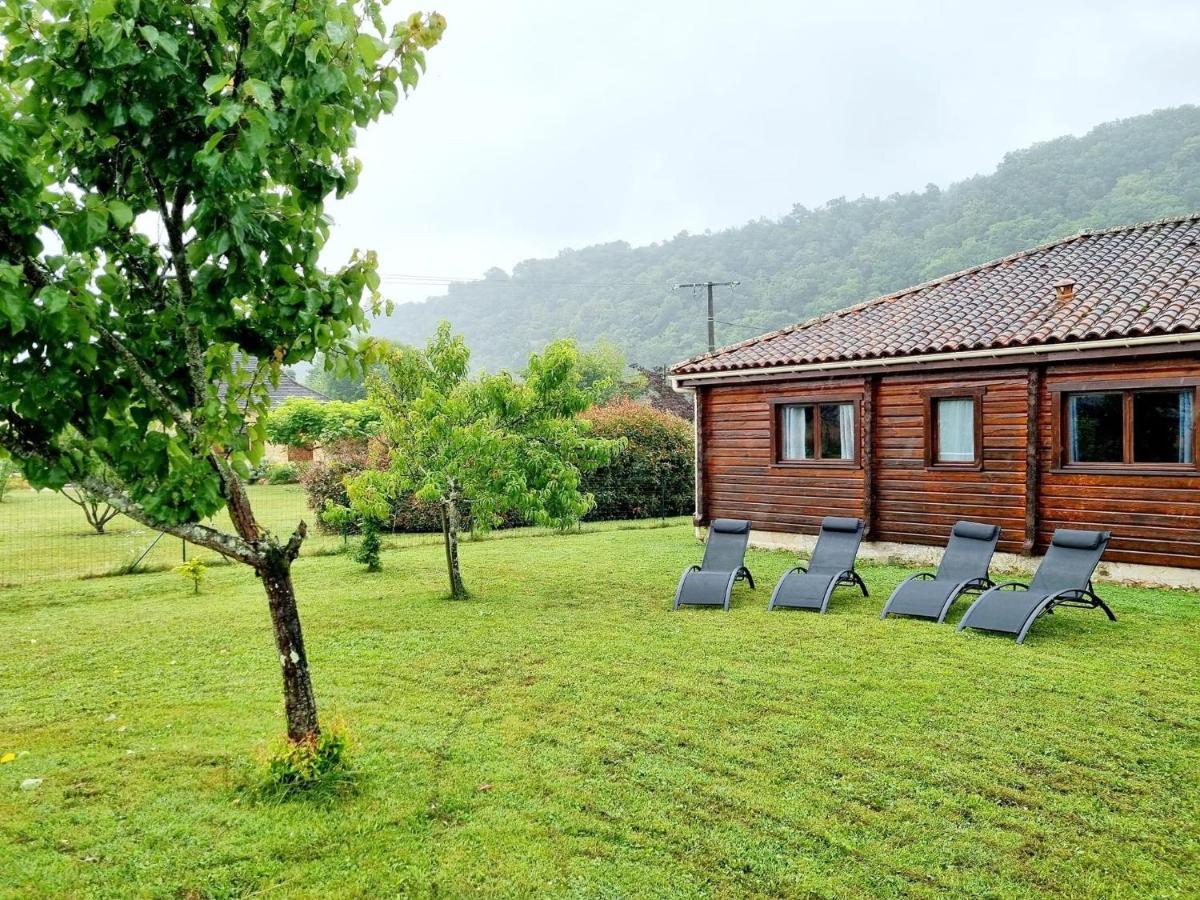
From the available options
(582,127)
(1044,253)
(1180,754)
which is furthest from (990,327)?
(582,127)

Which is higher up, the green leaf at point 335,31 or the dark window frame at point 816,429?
the green leaf at point 335,31

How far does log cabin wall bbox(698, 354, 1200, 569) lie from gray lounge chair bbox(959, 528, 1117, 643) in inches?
87.0

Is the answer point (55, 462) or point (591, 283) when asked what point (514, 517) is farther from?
point (591, 283)

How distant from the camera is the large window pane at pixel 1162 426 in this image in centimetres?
1028

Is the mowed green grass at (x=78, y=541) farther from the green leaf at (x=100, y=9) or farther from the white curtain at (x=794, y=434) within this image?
the green leaf at (x=100, y=9)

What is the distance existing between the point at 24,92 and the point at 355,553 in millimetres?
10429

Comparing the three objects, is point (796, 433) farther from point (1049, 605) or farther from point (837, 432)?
point (1049, 605)

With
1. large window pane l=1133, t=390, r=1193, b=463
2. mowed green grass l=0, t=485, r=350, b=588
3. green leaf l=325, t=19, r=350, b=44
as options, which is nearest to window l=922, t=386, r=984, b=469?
large window pane l=1133, t=390, r=1193, b=463

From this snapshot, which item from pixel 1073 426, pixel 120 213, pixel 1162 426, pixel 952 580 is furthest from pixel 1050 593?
pixel 120 213

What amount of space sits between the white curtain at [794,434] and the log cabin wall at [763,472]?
242 mm

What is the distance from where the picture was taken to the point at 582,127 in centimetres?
13012

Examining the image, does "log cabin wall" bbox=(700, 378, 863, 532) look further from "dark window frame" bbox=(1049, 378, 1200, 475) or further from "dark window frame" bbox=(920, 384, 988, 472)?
"dark window frame" bbox=(1049, 378, 1200, 475)

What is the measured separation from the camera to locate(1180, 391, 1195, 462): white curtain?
33.5ft

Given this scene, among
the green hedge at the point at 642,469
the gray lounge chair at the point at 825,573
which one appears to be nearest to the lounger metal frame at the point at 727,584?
the gray lounge chair at the point at 825,573
